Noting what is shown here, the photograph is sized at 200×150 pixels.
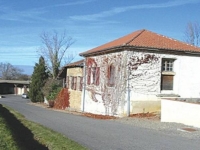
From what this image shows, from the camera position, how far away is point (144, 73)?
22.3 m

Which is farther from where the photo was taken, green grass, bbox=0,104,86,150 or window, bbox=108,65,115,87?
window, bbox=108,65,115,87

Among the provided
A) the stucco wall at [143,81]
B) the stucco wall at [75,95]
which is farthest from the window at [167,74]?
the stucco wall at [75,95]

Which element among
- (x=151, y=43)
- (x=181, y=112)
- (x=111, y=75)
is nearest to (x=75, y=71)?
(x=111, y=75)

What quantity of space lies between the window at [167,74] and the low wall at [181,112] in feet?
16.7

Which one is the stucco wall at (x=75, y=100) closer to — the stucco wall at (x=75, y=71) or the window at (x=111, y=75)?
the stucco wall at (x=75, y=71)

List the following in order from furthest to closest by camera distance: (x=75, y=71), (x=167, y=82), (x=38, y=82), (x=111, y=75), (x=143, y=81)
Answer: (x=38, y=82)
(x=75, y=71)
(x=111, y=75)
(x=167, y=82)
(x=143, y=81)

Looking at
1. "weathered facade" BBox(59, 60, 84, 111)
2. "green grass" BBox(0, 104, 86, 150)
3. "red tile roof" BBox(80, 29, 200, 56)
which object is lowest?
"green grass" BBox(0, 104, 86, 150)

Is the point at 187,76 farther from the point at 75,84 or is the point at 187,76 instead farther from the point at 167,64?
the point at 75,84

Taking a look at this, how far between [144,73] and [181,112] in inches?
245

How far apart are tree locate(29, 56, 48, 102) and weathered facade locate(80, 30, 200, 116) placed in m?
27.4

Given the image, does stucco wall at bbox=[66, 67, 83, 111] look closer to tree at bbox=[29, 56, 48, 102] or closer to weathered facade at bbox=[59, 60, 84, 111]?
weathered facade at bbox=[59, 60, 84, 111]

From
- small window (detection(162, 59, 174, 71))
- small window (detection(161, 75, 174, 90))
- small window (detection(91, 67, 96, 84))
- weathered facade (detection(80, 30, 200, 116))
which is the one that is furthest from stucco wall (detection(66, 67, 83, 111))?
small window (detection(162, 59, 174, 71))

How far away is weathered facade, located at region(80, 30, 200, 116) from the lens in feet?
71.8

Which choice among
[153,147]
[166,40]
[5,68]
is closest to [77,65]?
[166,40]
